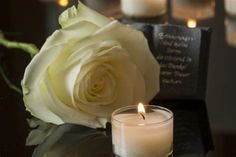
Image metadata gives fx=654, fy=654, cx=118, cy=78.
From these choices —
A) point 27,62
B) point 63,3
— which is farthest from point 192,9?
point 27,62

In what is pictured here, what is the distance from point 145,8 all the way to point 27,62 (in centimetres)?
31

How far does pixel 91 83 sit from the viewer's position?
888 mm

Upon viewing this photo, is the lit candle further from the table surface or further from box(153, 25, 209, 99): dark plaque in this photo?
box(153, 25, 209, 99): dark plaque

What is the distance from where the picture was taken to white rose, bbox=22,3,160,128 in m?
0.88

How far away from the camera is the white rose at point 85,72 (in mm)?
881

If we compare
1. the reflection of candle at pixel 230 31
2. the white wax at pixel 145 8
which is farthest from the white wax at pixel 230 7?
the white wax at pixel 145 8

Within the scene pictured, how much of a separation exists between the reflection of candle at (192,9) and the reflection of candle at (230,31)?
4 cm

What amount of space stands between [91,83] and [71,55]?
5 cm

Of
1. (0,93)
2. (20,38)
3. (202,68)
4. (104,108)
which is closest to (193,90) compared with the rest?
(202,68)

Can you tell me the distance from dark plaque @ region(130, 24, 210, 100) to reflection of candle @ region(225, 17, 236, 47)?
0.21m

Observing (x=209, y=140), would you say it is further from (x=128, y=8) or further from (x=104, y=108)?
(x=128, y=8)

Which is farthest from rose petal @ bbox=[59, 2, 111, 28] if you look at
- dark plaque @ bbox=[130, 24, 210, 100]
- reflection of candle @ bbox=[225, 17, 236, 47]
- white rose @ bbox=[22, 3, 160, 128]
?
reflection of candle @ bbox=[225, 17, 236, 47]

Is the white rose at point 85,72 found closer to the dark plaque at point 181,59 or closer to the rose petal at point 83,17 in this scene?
the rose petal at point 83,17

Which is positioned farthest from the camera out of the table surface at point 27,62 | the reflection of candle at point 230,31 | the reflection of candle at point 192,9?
the reflection of candle at point 192,9
